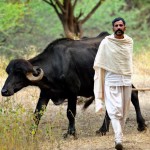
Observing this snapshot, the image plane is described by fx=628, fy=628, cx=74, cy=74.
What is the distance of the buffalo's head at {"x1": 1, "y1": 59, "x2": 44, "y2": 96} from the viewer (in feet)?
34.6

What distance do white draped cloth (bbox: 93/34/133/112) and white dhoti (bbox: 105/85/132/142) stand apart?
0.43 feet

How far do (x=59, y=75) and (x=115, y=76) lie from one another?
6.15ft

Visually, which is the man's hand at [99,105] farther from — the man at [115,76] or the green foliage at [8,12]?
the green foliage at [8,12]

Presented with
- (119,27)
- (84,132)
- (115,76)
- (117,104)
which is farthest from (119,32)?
(84,132)

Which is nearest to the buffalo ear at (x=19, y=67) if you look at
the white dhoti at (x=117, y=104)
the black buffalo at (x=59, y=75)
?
the black buffalo at (x=59, y=75)

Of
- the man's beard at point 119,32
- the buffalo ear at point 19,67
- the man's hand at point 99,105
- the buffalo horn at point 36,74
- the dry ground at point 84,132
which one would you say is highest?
the man's beard at point 119,32

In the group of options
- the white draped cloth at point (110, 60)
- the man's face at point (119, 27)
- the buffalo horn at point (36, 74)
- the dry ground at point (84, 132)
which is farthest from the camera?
the buffalo horn at point (36, 74)

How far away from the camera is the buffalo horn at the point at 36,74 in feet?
35.0

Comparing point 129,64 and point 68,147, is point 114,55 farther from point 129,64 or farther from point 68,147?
point 68,147

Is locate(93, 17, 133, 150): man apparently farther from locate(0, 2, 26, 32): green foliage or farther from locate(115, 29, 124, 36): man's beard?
locate(0, 2, 26, 32): green foliage

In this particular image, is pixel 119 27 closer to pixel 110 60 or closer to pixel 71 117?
pixel 110 60

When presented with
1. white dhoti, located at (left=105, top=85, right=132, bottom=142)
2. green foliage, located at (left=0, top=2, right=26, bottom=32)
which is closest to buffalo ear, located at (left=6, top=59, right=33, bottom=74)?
white dhoti, located at (left=105, top=85, right=132, bottom=142)

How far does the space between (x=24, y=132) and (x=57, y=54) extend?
2670mm

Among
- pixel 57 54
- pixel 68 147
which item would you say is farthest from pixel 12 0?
pixel 68 147
